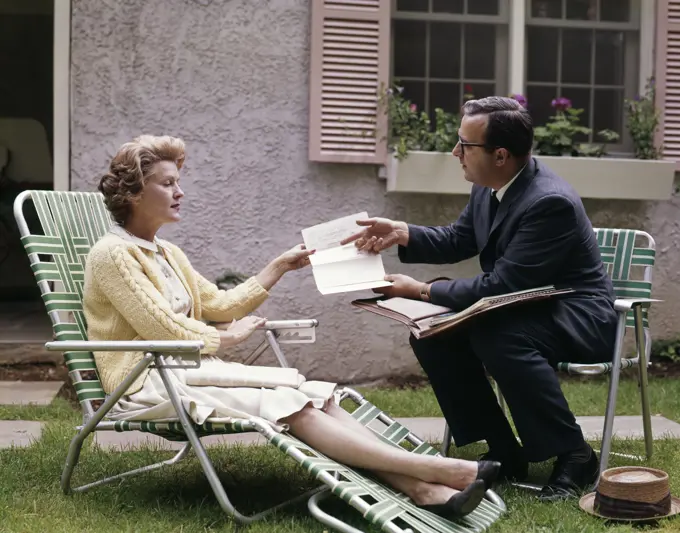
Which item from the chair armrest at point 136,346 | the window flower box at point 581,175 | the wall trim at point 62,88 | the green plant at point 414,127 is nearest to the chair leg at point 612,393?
the chair armrest at point 136,346

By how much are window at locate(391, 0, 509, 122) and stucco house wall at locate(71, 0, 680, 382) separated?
617 mm

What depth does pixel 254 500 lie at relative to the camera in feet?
10.4

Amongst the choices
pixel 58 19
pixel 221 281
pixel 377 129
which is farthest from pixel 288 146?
pixel 58 19

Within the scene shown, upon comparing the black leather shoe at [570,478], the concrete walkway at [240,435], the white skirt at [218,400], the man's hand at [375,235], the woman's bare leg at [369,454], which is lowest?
the concrete walkway at [240,435]

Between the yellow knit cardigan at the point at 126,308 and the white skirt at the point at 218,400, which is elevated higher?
→ the yellow knit cardigan at the point at 126,308

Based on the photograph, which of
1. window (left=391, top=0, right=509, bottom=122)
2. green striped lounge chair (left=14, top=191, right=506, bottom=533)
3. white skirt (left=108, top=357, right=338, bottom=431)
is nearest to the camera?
green striped lounge chair (left=14, top=191, right=506, bottom=533)

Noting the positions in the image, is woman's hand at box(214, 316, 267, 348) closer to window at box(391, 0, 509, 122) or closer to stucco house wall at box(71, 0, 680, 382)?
stucco house wall at box(71, 0, 680, 382)

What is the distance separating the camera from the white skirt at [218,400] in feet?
9.50

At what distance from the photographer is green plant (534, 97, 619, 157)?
575 cm

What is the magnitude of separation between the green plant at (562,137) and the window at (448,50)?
1.20 ft

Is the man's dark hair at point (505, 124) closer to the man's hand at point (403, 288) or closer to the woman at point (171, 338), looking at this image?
the man's hand at point (403, 288)

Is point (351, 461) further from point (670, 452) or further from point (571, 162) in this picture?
point (571, 162)

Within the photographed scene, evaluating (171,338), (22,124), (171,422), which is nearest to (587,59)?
(171,338)

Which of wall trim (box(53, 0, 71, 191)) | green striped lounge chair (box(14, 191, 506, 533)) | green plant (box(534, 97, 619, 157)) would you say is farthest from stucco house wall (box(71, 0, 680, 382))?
green striped lounge chair (box(14, 191, 506, 533))
